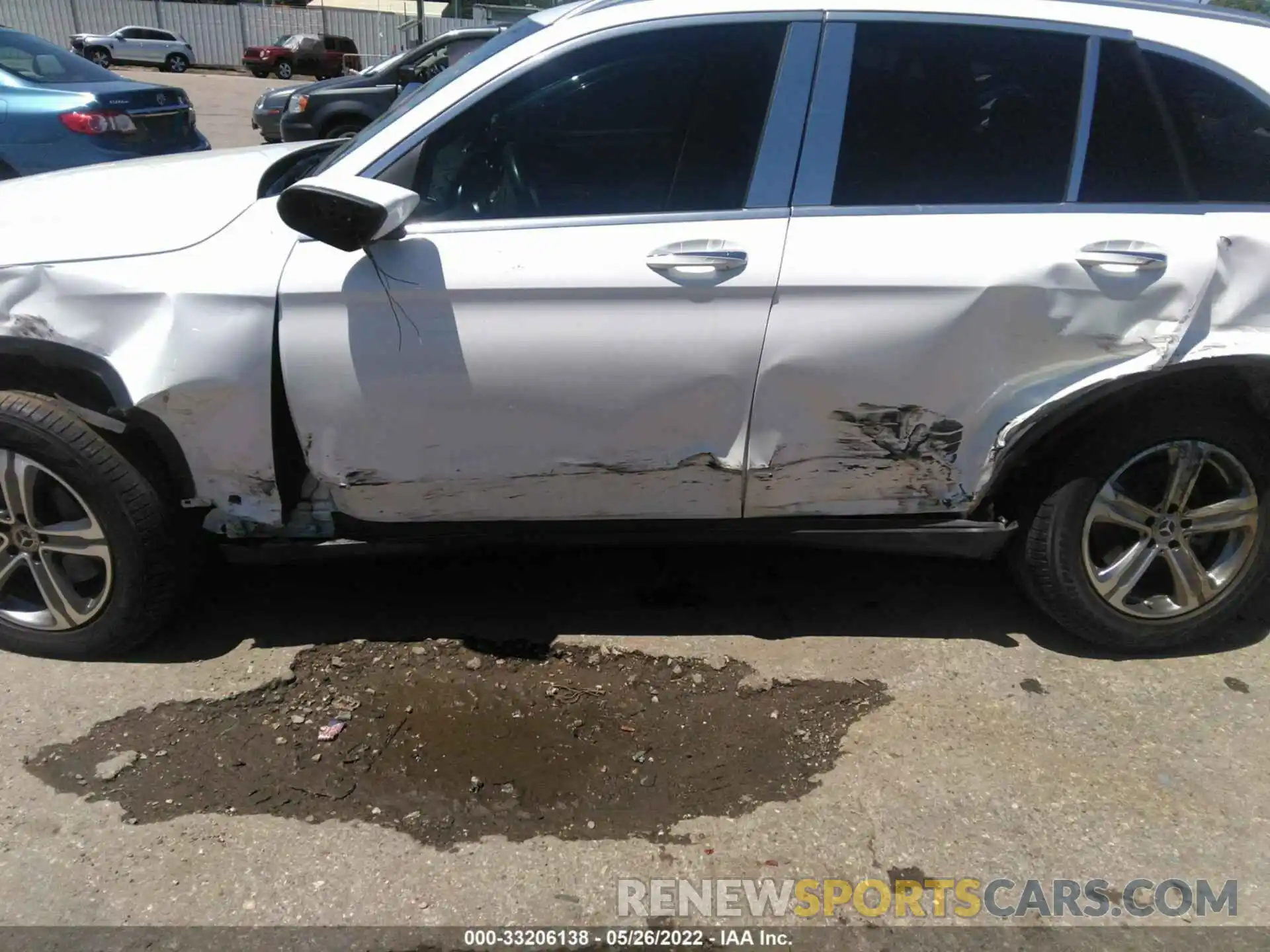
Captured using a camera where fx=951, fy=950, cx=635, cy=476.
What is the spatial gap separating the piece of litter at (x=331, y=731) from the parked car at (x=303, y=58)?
107ft

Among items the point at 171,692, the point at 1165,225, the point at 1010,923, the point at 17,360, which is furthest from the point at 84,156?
the point at 1010,923

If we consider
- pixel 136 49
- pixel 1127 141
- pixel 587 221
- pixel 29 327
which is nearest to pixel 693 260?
pixel 587 221

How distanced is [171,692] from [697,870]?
1648mm

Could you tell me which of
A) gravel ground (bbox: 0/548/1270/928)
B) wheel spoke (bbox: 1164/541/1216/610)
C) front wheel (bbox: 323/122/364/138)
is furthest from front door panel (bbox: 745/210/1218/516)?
front wheel (bbox: 323/122/364/138)

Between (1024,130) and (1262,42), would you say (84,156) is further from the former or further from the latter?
(1262,42)

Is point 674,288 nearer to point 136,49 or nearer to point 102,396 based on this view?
point 102,396

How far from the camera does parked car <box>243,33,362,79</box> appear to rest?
104ft

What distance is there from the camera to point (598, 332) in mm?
2531

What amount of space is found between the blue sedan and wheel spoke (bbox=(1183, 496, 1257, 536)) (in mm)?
6030

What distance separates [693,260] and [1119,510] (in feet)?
5.06

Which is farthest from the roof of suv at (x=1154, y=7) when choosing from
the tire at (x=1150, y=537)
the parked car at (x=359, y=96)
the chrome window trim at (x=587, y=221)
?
the parked car at (x=359, y=96)

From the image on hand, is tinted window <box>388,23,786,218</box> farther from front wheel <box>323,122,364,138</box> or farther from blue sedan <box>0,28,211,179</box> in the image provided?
front wheel <box>323,122,364,138</box>

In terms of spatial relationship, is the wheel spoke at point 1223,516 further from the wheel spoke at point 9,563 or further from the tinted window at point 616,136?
the wheel spoke at point 9,563

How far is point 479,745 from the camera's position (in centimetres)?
269
